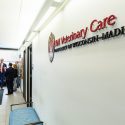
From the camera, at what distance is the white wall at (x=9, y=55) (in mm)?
13128

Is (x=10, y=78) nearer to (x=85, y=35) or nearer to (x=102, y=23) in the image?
(x=85, y=35)

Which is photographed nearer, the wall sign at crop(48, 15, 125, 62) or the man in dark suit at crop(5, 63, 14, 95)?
the wall sign at crop(48, 15, 125, 62)

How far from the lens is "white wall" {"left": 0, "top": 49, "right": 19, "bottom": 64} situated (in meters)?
13.1

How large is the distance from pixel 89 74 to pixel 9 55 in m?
12.4

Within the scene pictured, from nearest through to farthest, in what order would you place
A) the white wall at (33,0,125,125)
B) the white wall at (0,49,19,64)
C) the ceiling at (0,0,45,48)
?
the white wall at (33,0,125,125), the ceiling at (0,0,45,48), the white wall at (0,49,19,64)

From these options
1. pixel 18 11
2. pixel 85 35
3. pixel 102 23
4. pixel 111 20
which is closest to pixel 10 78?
pixel 18 11

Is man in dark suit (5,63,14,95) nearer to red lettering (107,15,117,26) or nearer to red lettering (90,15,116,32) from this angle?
red lettering (90,15,116,32)

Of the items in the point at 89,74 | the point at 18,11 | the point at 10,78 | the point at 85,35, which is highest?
the point at 18,11

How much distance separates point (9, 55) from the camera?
13.5 m

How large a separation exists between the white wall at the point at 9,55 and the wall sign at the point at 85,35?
10.7 m

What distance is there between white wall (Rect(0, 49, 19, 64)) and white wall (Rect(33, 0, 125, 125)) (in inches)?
427

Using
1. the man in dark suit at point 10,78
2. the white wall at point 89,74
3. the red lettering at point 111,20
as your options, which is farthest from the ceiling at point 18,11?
the man in dark suit at point 10,78

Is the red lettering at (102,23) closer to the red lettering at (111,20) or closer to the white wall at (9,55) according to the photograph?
the red lettering at (111,20)

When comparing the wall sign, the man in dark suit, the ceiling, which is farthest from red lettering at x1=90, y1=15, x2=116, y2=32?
Answer: the man in dark suit
